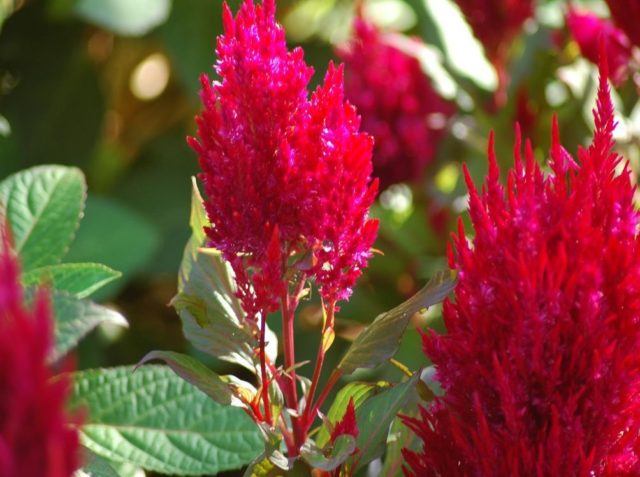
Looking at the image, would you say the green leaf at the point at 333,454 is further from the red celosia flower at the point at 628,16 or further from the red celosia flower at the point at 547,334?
the red celosia flower at the point at 628,16

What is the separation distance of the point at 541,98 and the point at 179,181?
77cm

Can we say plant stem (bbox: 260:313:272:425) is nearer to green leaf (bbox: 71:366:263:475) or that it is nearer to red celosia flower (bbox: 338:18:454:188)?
green leaf (bbox: 71:366:263:475)

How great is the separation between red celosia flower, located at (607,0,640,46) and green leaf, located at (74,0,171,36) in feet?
3.12

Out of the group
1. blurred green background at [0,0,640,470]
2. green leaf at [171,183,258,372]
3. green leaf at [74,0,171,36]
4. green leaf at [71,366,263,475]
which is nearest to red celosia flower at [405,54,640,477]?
green leaf at [171,183,258,372]

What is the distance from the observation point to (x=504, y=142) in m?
1.52

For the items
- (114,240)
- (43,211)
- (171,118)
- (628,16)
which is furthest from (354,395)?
(171,118)

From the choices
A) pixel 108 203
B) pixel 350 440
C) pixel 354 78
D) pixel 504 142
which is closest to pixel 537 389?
pixel 350 440

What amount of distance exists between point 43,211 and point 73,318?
1.18 ft

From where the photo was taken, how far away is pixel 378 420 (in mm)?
791

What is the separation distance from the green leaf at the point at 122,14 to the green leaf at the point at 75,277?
3.37ft

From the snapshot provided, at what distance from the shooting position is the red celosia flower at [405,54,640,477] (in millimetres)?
667

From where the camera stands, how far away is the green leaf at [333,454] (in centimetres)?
72

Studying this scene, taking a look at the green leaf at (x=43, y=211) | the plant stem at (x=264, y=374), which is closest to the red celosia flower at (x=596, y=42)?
the green leaf at (x=43, y=211)

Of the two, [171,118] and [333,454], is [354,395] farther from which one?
[171,118]
